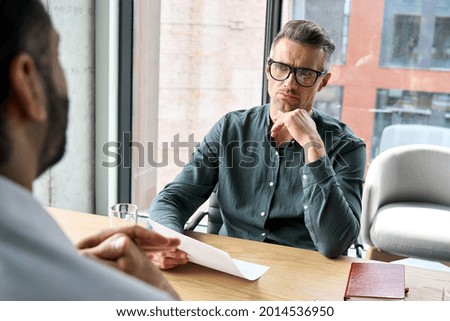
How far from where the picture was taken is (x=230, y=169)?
190 centimetres

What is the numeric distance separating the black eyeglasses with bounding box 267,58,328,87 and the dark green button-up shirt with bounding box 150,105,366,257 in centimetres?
18

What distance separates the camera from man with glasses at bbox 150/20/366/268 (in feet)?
5.54

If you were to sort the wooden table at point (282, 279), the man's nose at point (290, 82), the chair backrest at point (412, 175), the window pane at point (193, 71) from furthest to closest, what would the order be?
the window pane at point (193, 71)
the chair backrest at point (412, 175)
the man's nose at point (290, 82)
the wooden table at point (282, 279)

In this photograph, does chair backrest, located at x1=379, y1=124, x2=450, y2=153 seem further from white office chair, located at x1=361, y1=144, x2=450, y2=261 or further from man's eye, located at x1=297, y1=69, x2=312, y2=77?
man's eye, located at x1=297, y1=69, x2=312, y2=77

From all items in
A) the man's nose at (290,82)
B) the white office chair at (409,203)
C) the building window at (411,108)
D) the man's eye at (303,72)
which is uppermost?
the man's eye at (303,72)

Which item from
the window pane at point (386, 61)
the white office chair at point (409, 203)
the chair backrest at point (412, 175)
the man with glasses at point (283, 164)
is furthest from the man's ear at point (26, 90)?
the window pane at point (386, 61)

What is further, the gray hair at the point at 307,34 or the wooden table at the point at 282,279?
the gray hair at the point at 307,34

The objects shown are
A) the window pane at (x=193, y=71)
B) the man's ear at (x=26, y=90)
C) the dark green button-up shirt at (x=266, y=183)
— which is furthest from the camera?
the window pane at (x=193, y=71)

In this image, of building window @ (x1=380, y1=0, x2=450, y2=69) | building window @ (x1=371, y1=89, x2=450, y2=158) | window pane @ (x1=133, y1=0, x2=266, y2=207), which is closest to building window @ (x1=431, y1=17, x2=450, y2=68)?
building window @ (x1=380, y1=0, x2=450, y2=69)

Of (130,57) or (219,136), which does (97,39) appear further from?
(219,136)

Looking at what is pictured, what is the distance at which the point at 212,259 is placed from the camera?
129 centimetres

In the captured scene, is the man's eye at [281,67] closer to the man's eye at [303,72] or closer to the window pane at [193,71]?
the man's eye at [303,72]

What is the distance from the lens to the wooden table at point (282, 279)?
1231 mm
